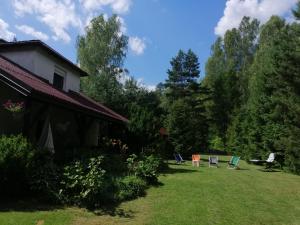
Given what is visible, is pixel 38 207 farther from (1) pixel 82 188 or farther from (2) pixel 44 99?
(2) pixel 44 99

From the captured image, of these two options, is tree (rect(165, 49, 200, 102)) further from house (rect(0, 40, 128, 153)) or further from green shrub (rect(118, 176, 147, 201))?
green shrub (rect(118, 176, 147, 201))

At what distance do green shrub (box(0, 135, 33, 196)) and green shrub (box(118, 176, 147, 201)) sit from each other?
248 cm

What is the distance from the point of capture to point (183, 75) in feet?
198

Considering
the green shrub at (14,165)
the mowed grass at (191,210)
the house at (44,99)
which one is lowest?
the mowed grass at (191,210)

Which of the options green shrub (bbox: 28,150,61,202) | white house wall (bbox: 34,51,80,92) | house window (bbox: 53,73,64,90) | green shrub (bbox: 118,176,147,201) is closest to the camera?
green shrub (bbox: 28,150,61,202)

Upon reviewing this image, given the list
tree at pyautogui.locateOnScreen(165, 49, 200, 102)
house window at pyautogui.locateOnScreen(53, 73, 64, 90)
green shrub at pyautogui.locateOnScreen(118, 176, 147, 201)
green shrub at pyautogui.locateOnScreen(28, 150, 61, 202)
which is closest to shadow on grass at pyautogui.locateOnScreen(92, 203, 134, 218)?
green shrub at pyautogui.locateOnScreen(118, 176, 147, 201)

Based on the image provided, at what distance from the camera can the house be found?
1094 centimetres

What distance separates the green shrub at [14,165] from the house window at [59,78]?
943cm

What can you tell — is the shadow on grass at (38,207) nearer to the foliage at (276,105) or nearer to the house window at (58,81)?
the house window at (58,81)

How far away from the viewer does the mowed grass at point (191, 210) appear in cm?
705

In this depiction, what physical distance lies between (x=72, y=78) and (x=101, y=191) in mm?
12279

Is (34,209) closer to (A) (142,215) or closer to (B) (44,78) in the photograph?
(A) (142,215)

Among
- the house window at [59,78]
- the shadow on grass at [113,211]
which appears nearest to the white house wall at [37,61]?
the house window at [59,78]

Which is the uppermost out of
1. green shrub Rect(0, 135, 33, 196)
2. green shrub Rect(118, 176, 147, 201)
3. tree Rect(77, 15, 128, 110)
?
tree Rect(77, 15, 128, 110)
